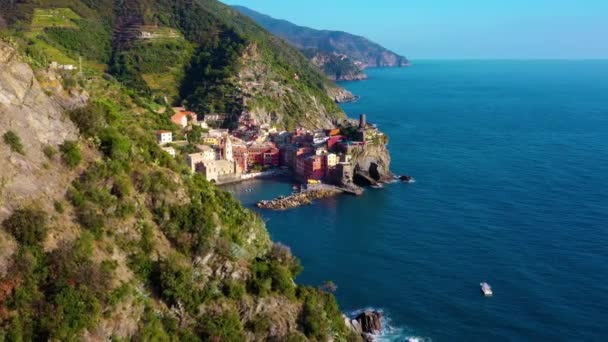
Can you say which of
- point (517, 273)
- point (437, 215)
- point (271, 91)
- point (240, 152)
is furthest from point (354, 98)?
point (517, 273)

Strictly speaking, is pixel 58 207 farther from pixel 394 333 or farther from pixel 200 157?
pixel 200 157

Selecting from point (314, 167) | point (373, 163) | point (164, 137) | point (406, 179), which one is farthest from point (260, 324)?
point (373, 163)

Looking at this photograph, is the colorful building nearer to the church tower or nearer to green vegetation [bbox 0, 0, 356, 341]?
the church tower

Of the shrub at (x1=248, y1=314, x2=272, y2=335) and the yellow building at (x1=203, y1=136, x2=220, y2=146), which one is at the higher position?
the shrub at (x1=248, y1=314, x2=272, y2=335)

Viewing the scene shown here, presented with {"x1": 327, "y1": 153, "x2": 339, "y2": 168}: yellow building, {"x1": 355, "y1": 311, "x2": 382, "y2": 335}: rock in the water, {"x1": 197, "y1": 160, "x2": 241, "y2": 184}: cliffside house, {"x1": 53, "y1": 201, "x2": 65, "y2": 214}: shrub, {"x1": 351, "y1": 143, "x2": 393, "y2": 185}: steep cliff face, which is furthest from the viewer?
{"x1": 351, "y1": 143, "x2": 393, "y2": 185}: steep cliff face

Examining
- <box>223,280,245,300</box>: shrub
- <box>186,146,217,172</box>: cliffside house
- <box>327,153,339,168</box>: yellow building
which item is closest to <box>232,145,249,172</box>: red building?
<box>186,146,217,172</box>: cliffside house

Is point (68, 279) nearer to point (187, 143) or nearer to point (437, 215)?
point (437, 215)
